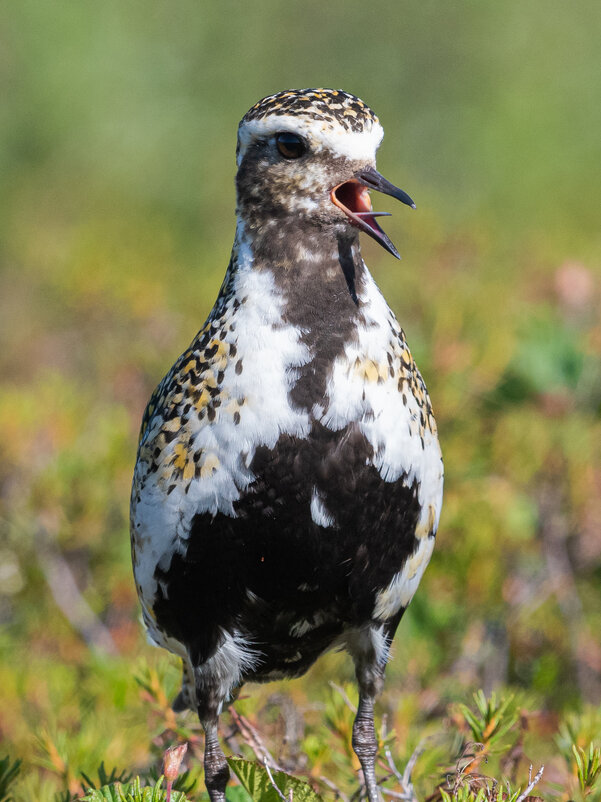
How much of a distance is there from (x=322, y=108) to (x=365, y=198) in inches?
12.5

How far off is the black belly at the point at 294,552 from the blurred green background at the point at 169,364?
61 cm

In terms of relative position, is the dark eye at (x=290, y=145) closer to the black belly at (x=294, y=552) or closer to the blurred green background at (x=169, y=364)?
the black belly at (x=294, y=552)

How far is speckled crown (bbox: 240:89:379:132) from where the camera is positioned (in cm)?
354

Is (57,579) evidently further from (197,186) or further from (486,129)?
(486,129)

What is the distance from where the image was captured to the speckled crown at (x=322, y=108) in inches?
139

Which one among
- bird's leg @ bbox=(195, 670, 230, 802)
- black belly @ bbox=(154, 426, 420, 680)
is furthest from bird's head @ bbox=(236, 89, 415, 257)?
bird's leg @ bbox=(195, 670, 230, 802)

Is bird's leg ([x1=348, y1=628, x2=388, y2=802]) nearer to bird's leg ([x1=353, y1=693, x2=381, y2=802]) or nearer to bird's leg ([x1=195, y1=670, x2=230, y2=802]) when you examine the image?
bird's leg ([x1=353, y1=693, x2=381, y2=802])

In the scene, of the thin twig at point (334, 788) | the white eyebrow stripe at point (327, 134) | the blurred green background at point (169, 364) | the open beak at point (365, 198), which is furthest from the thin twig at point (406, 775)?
the white eyebrow stripe at point (327, 134)

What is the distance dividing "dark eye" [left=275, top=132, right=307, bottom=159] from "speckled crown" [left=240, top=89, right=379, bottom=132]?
0.22 feet

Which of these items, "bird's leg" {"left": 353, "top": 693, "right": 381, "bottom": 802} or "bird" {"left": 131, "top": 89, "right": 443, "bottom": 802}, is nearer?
"bird" {"left": 131, "top": 89, "right": 443, "bottom": 802}

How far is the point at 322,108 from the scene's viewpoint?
140 inches

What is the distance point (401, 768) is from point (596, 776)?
2.81 ft

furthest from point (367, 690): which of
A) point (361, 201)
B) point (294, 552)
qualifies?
point (361, 201)

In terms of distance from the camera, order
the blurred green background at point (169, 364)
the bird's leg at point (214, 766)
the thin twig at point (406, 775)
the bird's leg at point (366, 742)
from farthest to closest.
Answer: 1. the blurred green background at point (169, 364)
2. the bird's leg at point (366, 742)
3. the bird's leg at point (214, 766)
4. the thin twig at point (406, 775)
